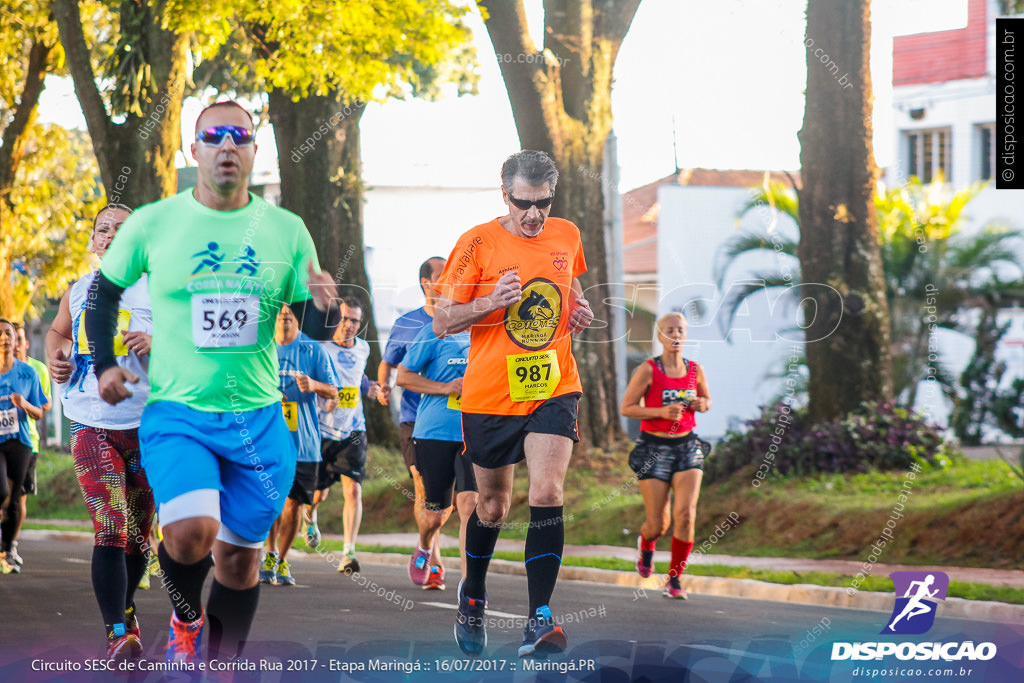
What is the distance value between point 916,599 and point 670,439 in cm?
191

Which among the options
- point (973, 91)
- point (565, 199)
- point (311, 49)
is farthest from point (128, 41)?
point (973, 91)

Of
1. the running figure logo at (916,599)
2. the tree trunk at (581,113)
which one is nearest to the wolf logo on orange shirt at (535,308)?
the running figure logo at (916,599)

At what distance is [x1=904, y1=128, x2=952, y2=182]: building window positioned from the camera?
3114 centimetres

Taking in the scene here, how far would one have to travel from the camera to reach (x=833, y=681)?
540 centimetres

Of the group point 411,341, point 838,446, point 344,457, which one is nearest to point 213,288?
point 411,341

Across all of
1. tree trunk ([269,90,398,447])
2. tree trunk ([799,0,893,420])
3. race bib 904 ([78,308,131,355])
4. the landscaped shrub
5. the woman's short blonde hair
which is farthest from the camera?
tree trunk ([269,90,398,447])

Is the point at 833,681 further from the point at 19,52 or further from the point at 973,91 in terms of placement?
the point at 973,91

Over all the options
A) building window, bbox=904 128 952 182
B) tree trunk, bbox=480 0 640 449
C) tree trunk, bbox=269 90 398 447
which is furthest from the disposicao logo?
building window, bbox=904 128 952 182

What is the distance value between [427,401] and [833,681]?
155 inches

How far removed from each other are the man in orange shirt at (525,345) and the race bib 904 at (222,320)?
1.28 m

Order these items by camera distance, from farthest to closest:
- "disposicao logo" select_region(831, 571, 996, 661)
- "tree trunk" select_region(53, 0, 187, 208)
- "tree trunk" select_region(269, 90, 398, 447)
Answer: "tree trunk" select_region(269, 90, 398, 447) < "tree trunk" select_region(53, 0, 187, 208) < "disposicao logo" select_region(831, 571, 996, 661)

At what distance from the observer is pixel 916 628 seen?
7551mm

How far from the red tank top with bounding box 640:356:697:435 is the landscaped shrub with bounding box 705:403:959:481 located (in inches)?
194

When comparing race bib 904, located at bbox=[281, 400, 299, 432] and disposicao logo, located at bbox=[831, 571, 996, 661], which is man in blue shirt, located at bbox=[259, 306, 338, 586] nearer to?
race bib 904, located at bbox=[281, 400, 299, 432]
